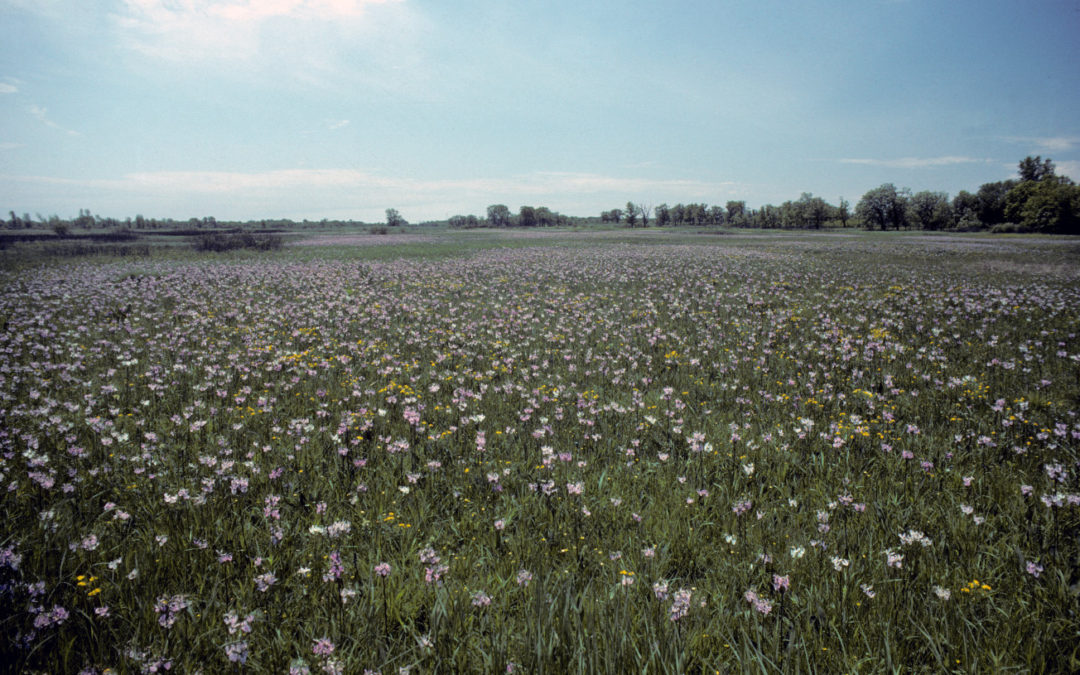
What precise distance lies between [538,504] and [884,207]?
144385mm

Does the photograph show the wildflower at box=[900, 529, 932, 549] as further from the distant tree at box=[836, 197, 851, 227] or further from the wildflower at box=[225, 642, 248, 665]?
the distant tree at box=[836, 197, 851, 227]

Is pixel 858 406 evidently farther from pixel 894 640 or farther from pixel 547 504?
pixel 547 504

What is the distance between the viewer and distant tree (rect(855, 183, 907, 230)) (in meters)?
113

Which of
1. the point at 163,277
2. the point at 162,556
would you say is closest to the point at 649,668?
the point at 162,556

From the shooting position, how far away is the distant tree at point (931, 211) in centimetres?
11425

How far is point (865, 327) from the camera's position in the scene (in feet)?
32.8

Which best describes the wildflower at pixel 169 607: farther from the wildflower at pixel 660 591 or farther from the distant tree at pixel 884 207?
the distant tree at pixel 884 207

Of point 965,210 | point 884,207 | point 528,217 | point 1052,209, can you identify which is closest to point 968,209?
point 965,210

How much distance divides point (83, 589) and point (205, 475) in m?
1.36

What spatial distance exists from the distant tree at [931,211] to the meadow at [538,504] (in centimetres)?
14123

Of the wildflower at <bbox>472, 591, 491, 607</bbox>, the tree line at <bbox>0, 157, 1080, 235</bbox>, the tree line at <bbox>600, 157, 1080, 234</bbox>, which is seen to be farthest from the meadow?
the tree line at <bbox>600, 157, 1080, 234</bbox>

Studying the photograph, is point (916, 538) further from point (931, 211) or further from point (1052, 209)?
point (931, 211)

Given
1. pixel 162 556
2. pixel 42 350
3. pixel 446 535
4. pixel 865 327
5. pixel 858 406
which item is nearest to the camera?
pixel 162 556

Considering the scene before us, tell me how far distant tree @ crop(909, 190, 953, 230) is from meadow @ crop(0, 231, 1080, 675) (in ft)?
463
